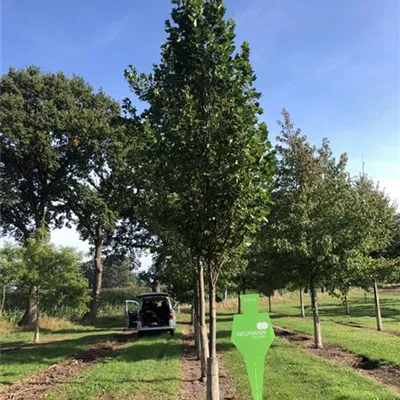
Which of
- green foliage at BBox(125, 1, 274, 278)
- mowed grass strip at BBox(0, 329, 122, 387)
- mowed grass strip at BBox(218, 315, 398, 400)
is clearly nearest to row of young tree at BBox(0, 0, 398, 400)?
green foliage at BBox(125, 1, 274, 278)

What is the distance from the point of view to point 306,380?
9242mm

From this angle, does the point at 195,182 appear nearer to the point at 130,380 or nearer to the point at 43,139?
the point at 130,380

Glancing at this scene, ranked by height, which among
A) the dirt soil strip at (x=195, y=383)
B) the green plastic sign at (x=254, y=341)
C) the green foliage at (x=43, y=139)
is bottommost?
the dirt soil strip at (x=195, y=383)

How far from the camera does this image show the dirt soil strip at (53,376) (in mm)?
8945

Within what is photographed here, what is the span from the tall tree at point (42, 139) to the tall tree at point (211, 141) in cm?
2269

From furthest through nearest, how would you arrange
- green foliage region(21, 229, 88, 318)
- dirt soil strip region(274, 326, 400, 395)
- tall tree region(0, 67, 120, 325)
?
tall tree region(0, 67, 120, 325), green foliage region(21, 229, 88, 318), dirt soil strip region(274, 326, 400, 395)

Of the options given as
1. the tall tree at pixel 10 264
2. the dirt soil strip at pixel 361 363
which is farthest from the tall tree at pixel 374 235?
the tall tree at pixel 10 264

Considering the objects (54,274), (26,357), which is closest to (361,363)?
(26,357)

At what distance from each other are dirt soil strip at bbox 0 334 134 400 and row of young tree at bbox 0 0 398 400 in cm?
342

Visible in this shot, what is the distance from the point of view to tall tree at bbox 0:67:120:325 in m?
28.0

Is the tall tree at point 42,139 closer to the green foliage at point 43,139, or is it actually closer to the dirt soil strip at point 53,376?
the green foliage at point 43,139

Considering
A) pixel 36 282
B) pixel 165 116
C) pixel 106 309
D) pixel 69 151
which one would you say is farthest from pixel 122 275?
pixel 165 116

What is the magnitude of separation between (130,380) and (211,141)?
6224 mm

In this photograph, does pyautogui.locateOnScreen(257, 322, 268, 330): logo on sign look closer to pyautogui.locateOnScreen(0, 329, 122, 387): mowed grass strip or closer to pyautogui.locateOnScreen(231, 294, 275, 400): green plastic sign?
pyautogui.locateOnScreen(231, 294, 275, 400): green plastic sign
